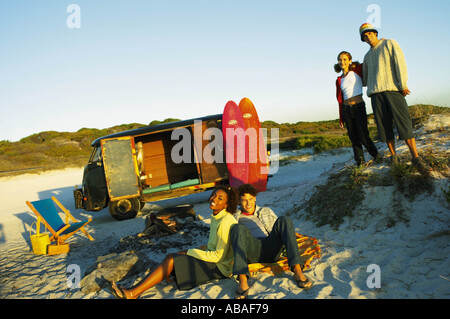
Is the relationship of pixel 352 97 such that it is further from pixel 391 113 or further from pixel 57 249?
pixel 57 249

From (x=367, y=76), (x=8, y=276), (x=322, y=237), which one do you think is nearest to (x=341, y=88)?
(x=367, y=76)

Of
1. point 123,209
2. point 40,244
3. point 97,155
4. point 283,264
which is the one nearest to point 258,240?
point 283,264

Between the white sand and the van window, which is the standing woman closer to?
the white sand

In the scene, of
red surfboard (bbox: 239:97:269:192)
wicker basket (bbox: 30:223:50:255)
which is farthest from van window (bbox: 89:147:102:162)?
red surfboard (bbox: 239:97:269:192)

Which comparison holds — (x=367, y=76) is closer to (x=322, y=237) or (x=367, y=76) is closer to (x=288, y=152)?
(x=322, y=237)

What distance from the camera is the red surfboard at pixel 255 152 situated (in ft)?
28.0

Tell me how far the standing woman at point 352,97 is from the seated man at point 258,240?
2497 millimetres

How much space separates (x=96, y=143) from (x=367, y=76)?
7502mm

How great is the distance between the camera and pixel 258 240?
11.8 ft

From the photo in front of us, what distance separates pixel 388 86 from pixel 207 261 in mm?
3574

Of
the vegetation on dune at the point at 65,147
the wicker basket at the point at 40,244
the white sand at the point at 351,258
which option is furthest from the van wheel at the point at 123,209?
the vegetation on dune at the point at 65,147

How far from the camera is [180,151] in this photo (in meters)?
11.8

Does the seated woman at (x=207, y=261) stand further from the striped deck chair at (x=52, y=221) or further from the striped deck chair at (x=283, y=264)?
the striped deck chair at (x=52, y=221)
